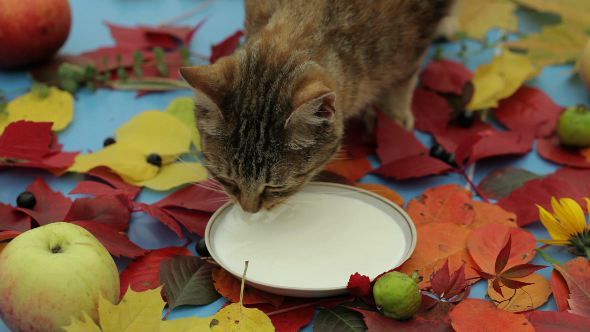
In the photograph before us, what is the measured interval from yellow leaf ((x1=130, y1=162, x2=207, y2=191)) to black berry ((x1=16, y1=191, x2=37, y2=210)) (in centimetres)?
23

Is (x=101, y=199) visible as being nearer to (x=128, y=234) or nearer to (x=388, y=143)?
(x=128, y=234)

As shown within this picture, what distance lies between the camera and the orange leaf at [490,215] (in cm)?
153

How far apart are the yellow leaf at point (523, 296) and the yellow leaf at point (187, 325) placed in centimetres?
57

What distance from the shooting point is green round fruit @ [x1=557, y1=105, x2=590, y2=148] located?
174 centimetres

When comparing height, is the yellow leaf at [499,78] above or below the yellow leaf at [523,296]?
above

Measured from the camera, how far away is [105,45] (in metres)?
2.31

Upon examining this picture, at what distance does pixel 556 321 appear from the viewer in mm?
1247

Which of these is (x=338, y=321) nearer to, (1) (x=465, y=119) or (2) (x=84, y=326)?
(2) (x=84, y=326)

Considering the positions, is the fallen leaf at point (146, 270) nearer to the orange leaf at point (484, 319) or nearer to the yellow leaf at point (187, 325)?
the yellow leaf at point (187, 325)

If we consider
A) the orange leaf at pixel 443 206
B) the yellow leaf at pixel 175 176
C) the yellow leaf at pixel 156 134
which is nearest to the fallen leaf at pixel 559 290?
the orange leaf at pixel 443 206

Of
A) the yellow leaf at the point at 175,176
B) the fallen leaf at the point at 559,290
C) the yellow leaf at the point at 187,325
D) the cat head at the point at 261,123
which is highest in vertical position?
the cat head at the point at 261,123

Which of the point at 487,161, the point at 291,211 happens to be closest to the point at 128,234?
the point at 291,211

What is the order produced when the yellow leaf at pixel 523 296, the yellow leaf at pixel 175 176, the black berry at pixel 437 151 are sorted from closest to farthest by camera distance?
the yellow leaf at pixel 523 296
the yellow leaf at pixel 175 176
the black berry at pixel 437 151

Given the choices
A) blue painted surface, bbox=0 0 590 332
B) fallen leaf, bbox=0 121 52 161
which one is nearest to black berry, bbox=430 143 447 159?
blue painted surface, bbox=0 0 590 332
